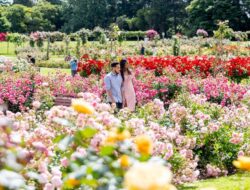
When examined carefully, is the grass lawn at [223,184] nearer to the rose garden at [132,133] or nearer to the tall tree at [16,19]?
the rose garden at [132,133]

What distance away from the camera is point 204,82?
11.8 m

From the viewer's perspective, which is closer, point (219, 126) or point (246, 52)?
point (219, 126)

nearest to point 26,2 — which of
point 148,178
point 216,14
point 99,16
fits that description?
point 99,16

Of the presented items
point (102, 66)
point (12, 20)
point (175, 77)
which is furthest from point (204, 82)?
point (12, 20)

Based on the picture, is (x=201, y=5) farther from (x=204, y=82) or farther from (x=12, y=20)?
(x=204, y=82)

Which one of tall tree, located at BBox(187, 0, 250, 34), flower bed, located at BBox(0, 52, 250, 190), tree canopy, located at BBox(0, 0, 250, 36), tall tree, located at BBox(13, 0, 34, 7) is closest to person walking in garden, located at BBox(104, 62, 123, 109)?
flower bed, located at BBox(0, 52, 250, 190)

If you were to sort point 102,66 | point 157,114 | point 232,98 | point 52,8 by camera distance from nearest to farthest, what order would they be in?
point 157,114 < point 232,98 < point 102,66 < point 52,8

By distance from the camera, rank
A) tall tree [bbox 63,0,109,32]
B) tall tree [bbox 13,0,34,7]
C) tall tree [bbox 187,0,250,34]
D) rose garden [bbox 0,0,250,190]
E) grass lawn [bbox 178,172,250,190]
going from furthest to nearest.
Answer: tall tree [bbox 13,0,34,7] < tall tree [bbox 63,0,109,32] < tall tree [bbox 187,0,250,34] < grass lawn [bbox 178,172,250,190] < rose garden [bbox 0,0,250,190]

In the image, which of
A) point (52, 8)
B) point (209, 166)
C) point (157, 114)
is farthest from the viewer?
point (52, 8)

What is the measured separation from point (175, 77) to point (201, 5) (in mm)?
36056

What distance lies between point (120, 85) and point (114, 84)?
12 cm

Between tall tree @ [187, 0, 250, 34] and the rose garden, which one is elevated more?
tall tree @ [187, 0, 250, 34]

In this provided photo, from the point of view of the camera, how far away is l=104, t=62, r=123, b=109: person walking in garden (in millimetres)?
8328

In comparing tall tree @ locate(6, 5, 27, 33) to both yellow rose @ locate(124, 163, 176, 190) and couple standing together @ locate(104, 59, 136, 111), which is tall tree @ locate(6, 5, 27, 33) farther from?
yellow rose @ locate(124, 163, 176, 190)
